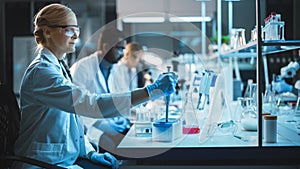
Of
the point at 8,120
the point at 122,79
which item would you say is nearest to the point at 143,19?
the point at 122,79

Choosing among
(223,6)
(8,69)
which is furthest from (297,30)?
(8,69)

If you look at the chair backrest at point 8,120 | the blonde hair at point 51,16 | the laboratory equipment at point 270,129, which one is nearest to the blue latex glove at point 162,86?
the laboratory equipment at point 270,129

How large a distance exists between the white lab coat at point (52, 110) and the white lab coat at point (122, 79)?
2136mm

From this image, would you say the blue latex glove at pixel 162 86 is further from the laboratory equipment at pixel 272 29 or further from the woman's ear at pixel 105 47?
the woman's ear at pixel 105 47

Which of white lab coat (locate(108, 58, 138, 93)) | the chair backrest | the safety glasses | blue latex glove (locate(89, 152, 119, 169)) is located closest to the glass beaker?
blue latex glove (locate(89, 152, 119, 169))

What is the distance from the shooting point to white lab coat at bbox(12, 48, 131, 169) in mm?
1525

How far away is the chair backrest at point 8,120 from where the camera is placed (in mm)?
1703

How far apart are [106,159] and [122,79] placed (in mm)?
2494

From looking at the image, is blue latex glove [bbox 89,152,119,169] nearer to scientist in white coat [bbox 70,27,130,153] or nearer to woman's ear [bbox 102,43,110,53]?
scientist in white coat [bbox 70,27,130,153]

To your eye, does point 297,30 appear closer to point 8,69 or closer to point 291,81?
point 291,81

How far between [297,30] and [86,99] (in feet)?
8.31

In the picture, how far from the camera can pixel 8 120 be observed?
175cm

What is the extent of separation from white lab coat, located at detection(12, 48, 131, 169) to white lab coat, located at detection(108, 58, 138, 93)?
7.01 feet

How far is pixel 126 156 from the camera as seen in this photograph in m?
1.53
